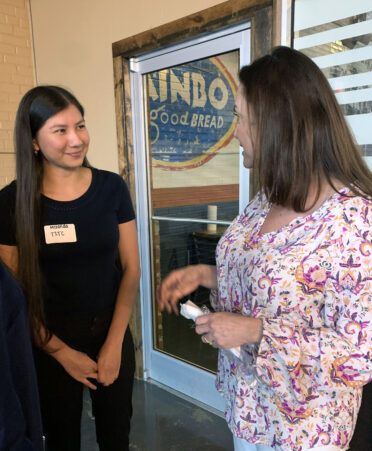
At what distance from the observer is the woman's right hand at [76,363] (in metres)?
1.29

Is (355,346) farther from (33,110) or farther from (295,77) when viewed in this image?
(33,110)

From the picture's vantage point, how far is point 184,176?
251 cm

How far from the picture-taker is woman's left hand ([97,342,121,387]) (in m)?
1.33

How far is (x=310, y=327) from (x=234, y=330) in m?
0.20

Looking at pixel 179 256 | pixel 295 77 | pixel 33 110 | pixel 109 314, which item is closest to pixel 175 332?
pixel 179 256

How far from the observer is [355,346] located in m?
0.80

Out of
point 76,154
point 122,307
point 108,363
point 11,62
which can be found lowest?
point 108,363

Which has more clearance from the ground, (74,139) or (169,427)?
(74,139)

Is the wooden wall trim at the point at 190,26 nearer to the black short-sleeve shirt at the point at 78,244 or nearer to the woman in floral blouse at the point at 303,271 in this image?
the woman in floral blouse at the point at 303,271

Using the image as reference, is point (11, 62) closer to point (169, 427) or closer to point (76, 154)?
point (76, 154)

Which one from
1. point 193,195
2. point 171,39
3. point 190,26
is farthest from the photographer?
point 193,195

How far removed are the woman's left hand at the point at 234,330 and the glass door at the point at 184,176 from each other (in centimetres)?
131

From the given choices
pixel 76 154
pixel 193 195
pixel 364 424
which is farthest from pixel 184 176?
pixel 364 424

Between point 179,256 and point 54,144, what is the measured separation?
1.56 meters
